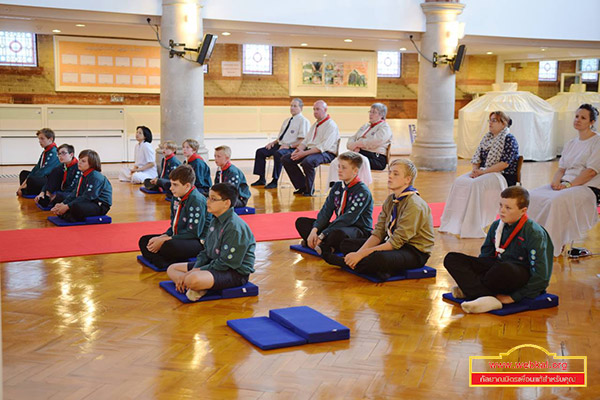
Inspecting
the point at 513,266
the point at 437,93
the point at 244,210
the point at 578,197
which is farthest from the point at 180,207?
the point at 437,93

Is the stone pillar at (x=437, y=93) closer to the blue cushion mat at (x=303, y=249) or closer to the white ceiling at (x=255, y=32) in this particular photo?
the white ceiling at (x=255, y=32)

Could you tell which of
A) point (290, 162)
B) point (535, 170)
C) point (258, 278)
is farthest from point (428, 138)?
point (258, 278)

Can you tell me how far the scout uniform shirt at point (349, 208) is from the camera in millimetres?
5988

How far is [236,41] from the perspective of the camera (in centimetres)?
1471

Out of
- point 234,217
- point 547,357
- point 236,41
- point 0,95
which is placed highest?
point 236,41

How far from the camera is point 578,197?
20.6ft

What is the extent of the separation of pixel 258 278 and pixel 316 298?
70 cm

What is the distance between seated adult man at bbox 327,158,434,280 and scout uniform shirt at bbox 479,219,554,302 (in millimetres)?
818

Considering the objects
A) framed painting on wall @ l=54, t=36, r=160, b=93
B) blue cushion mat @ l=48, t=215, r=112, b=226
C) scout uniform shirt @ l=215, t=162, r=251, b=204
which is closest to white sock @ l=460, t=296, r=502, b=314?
scout uniform shirt @ l=215, t=162, r=251, b=204

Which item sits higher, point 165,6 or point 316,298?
point 165,6

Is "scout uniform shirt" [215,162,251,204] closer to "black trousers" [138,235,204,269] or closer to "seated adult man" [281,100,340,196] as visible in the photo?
"seated adult man" [281,100,340,196]

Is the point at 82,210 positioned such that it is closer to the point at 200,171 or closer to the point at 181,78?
the point at 200,171

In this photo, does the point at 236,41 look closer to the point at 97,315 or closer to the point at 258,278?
the point at 258,278

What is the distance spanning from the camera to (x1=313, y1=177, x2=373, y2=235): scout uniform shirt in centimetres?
599
